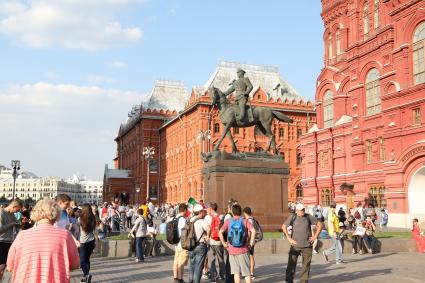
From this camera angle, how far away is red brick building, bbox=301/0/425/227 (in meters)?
31.8

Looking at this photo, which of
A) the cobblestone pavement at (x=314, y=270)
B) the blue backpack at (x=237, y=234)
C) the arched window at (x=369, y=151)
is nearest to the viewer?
the blue backpack at (x=237, y=234)

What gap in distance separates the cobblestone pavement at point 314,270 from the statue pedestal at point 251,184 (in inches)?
94.6

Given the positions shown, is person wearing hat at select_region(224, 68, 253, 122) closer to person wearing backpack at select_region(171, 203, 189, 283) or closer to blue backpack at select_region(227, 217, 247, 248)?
person wearing backpack at select_region(171, 203, 189, 283)

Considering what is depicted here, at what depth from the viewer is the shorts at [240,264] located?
885cm

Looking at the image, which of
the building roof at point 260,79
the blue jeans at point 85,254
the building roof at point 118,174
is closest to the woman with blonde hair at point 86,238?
the blue jeans at point 85,254

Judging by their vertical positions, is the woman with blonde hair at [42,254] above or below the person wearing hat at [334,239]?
above

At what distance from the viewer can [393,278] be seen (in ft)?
37.4

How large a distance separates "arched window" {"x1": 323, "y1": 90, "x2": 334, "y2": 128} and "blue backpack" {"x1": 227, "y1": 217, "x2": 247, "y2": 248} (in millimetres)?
37969

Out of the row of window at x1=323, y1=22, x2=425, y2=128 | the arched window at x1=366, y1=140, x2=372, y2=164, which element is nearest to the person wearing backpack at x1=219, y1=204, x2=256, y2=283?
the row of window at x1=323, y1=22, x2=425, y2=128

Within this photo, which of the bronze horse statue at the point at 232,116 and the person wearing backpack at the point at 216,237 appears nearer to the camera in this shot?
the person wearing backpack at the point at 216,237

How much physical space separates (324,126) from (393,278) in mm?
36014

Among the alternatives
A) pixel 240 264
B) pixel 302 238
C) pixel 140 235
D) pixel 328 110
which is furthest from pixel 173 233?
pixel 328 110

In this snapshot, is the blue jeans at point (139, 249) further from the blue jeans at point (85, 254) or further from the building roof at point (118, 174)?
the building roof at point (118, 174)

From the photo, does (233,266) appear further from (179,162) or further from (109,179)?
(109,179)
